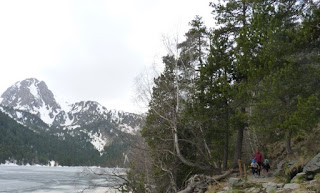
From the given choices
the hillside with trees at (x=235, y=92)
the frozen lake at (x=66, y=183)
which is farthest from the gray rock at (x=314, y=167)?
the frozen lake at (x=66, y=183)

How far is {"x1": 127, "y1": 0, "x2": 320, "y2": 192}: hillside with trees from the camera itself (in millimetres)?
12477

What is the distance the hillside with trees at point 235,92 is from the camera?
12.5m

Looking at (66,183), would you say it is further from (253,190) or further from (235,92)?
(253,190)

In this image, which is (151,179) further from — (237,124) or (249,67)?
(249,67)

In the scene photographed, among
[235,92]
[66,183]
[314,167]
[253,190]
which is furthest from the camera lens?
[66,183]

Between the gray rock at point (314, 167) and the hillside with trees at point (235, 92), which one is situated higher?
the hillside with trees at point (235, 92)

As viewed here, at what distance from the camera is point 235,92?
583 inches

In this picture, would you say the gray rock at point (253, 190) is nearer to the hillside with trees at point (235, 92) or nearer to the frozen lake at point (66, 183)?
the hillside with trees at point (235, 92)

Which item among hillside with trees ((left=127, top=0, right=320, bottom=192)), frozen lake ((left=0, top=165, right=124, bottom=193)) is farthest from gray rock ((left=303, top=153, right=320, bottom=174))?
frozen lake ((left=0, top=165, right=124, bottom=193))

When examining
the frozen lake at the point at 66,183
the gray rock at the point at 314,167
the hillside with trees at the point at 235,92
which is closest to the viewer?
the gray rock at the point at 314,167

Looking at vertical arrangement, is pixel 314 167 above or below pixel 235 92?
below

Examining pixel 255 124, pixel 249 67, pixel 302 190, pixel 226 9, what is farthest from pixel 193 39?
pixel 302 190

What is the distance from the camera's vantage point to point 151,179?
21.5m

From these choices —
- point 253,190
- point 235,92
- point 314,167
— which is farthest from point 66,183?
point 314,167
